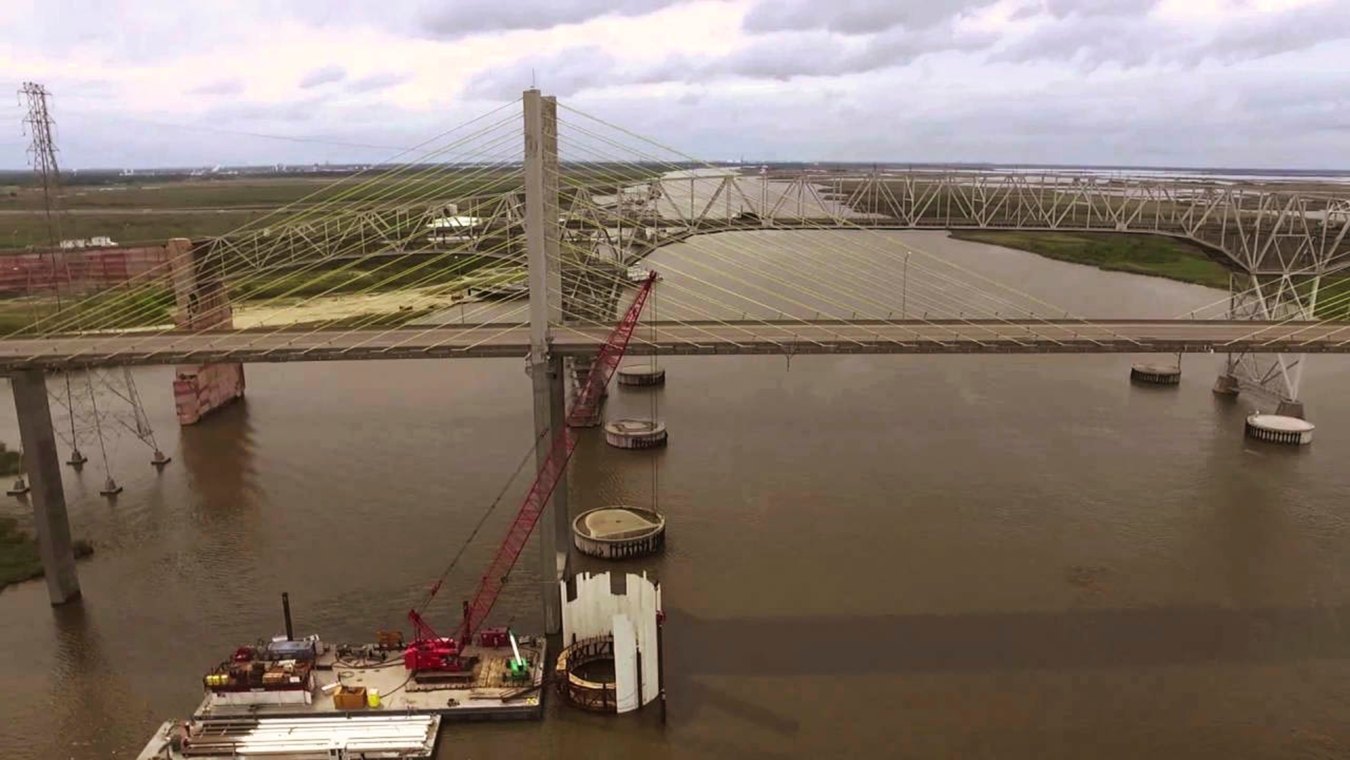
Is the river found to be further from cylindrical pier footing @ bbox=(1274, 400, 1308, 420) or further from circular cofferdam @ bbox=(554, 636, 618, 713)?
cylindrical pier footing @ bbox=(1274, 400, 1308, 420)

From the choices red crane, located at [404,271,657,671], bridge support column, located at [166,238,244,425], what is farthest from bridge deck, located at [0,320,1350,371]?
bridge support column, located at [166,238,244,425]

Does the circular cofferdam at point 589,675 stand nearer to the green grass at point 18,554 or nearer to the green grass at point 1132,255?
the green grass at point 18,554

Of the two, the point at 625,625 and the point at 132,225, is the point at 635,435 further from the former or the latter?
the point at 132,225

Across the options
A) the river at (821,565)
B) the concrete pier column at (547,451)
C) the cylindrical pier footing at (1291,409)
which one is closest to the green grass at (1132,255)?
the cylindrical pier footing at (1291,409)

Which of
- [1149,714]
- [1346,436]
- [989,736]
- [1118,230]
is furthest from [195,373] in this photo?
[1346,436]

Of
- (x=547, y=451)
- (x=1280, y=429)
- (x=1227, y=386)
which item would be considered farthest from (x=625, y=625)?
(x=1227, y=386)

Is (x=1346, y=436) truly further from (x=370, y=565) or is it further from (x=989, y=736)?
(x=370, y=565)
